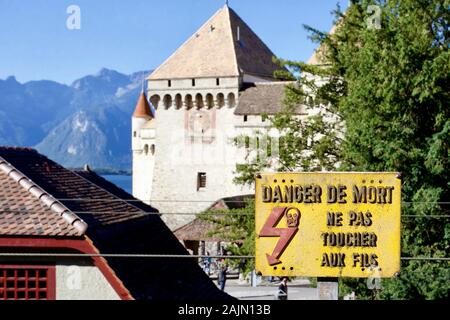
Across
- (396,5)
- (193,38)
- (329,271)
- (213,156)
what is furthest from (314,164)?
(193,38)

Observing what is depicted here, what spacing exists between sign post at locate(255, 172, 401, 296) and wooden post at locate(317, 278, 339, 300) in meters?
0.07

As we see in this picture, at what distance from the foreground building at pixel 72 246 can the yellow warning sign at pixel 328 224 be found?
3.24 m

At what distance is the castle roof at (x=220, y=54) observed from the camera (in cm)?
4738

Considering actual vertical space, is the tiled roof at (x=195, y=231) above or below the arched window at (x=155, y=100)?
below

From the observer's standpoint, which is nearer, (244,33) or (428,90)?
(428,90)

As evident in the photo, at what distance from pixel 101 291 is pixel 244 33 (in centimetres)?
4053

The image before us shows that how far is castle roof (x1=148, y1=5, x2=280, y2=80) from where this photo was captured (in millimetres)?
47375

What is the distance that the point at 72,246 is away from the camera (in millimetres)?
10820

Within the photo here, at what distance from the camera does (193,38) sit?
1954 inches

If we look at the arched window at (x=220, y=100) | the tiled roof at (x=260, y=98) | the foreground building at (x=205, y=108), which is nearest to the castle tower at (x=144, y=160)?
the foreground building at (x=205, y=108)

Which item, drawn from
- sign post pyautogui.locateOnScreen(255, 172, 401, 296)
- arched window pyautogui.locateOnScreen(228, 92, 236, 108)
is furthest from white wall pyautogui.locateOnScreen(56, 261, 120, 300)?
arched window pyautogui.locateOnScreen(228, 92, 236, 108)

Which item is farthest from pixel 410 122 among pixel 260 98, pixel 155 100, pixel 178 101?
pixel 155 100

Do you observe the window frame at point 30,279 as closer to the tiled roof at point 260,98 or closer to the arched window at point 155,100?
the tiled roof at point 260,98
